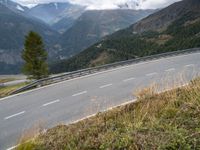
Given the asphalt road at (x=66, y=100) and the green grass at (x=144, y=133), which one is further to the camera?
the asphalt road at (x=66, y=100)

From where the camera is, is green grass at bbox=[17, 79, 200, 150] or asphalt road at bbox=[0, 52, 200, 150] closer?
green grass at bbox=[17, 79, 200, 150]

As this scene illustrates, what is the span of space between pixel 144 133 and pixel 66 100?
30.3ft

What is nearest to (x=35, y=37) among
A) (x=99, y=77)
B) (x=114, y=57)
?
(x=99, y=77)

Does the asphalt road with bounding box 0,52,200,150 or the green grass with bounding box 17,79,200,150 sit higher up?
the green grass with bounding box 17,79,200,150

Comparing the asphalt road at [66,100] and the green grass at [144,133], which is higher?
the green grass at [144,133]

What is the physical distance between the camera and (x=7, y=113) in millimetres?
13008

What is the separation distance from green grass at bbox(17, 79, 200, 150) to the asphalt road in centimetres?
250

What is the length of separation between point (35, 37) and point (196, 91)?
43.0 metres

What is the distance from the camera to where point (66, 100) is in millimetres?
14297

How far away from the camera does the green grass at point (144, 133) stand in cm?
485

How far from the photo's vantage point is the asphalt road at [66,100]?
1072 cm

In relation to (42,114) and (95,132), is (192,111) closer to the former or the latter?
(95,132)

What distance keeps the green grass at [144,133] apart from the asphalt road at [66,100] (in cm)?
250

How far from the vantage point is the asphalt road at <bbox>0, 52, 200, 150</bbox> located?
1072 centimetres
